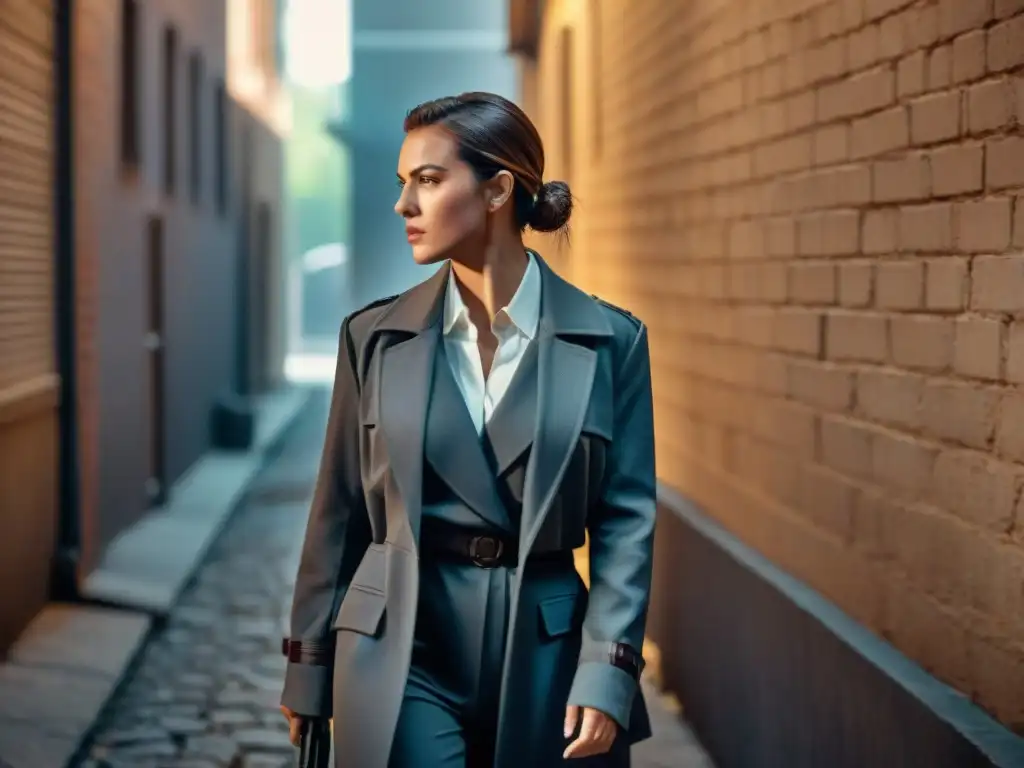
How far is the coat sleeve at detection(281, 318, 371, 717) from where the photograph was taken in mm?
3180

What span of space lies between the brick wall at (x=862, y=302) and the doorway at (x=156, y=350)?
23.5 ft

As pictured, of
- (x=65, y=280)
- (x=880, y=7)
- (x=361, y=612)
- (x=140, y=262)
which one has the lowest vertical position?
(x=361, y=612)

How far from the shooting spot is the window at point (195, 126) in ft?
53.6

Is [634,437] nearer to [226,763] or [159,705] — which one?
[226,763]

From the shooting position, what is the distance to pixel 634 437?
3158mm

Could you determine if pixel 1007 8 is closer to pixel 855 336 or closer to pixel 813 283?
pixel 855 336

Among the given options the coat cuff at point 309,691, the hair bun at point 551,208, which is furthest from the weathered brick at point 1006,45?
the coat cuff at point 309,691

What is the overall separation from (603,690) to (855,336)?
7.03 feet

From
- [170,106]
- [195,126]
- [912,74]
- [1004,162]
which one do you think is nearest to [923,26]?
[912,74]

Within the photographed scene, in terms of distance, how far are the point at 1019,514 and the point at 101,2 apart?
27.4 feet

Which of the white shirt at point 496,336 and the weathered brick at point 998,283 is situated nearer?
the white shirt at point 496,336

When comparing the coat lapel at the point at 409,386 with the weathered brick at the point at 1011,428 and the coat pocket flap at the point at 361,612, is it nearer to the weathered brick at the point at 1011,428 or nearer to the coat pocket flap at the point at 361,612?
the coat pocket flap at the point at 361,612

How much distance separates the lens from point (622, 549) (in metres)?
3.10

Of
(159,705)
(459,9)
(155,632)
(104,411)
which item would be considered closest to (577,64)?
(104,411)
